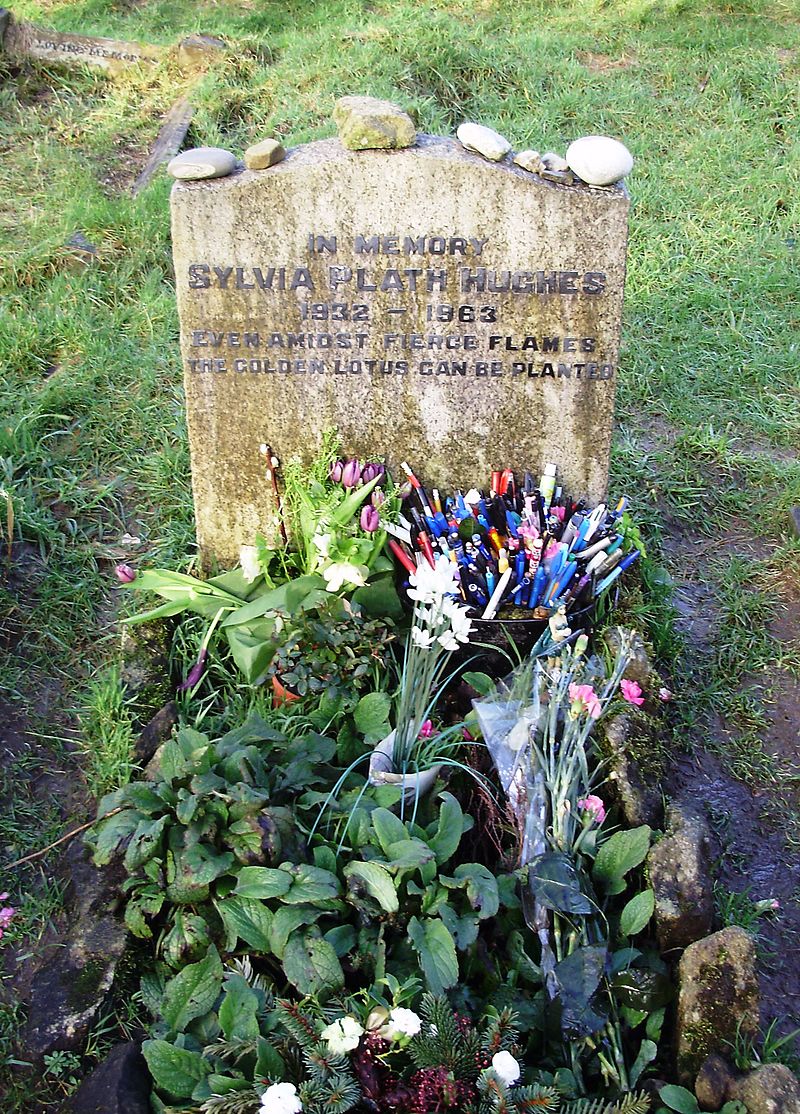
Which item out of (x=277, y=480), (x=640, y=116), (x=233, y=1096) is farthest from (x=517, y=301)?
(x=640, y=116)

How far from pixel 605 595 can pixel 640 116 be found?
3.94 m

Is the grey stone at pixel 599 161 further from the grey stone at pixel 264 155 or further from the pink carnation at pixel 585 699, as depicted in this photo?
the pink carnation at pixel 585 699

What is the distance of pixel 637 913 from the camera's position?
1.97 meters

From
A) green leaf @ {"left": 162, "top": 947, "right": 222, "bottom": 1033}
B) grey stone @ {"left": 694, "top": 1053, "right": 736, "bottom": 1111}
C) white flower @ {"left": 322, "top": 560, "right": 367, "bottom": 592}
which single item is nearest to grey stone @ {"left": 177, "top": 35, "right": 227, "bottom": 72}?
white flower @ {"left": 322, "top": 560, "right": 367, "bottom": 592}

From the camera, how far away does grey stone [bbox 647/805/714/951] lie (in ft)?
6.45

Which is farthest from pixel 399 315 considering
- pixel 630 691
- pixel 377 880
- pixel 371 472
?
pixel 377 880

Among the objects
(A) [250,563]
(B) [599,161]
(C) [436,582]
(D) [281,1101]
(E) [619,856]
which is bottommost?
(D) [281,1101]

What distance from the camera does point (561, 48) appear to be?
633cm

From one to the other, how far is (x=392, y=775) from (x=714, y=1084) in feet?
2.78

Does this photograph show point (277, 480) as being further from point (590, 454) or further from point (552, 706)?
point (552, 706)

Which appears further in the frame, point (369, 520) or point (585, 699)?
point (369, 520)

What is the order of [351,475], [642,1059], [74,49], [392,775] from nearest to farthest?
[642,1059]
[392,775]
[351,475]
[74,49]

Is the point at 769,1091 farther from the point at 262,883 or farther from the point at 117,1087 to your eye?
the point at 117,1087

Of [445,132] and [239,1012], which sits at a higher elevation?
[445,132]
